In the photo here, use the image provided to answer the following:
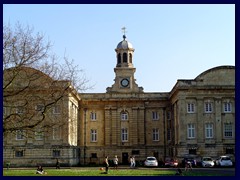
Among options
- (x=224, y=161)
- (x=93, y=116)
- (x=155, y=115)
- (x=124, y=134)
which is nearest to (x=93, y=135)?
(x=93, y=116)

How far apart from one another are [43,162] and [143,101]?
19970 mm

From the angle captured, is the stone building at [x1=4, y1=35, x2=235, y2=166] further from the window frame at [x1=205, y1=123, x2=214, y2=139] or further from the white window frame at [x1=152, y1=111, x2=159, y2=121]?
the white window frame at [x1=152, y1=111, x2=159, y2=121]

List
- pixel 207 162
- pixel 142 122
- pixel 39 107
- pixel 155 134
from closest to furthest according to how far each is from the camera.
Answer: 1. pixel 39 107
2. pixel 207 162
3. pixel 142 122
4. pixel 155 134

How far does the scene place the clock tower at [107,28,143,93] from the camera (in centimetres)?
6975

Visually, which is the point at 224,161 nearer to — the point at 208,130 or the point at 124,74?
the point at 208,130

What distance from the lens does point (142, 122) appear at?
66.3 meters

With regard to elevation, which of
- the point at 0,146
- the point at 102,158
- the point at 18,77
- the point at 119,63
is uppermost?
the point at 119,63

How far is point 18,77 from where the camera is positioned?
1046 inches

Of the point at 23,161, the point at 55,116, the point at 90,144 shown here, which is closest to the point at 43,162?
the point at 23,161

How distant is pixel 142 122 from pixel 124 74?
8.72 metres

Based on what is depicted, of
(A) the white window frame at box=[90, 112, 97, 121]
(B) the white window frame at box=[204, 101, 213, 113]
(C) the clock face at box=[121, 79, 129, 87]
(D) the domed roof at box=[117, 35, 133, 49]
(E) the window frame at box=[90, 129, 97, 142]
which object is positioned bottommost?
(E) the window frame at box=[90, 129, 97, 142]

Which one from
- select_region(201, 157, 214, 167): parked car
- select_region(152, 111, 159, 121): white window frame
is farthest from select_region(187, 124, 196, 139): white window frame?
select_region(152, 111, 159, 121): white window frame

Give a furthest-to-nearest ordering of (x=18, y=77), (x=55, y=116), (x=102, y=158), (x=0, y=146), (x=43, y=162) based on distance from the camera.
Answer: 1. (x=102, y=158)
2. (x=43, y=162)
3. (x=55, y=116)
4. (x=18, y=77)
5. (x=0, y=146)

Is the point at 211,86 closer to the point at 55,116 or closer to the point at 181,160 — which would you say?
the point at 181,160
